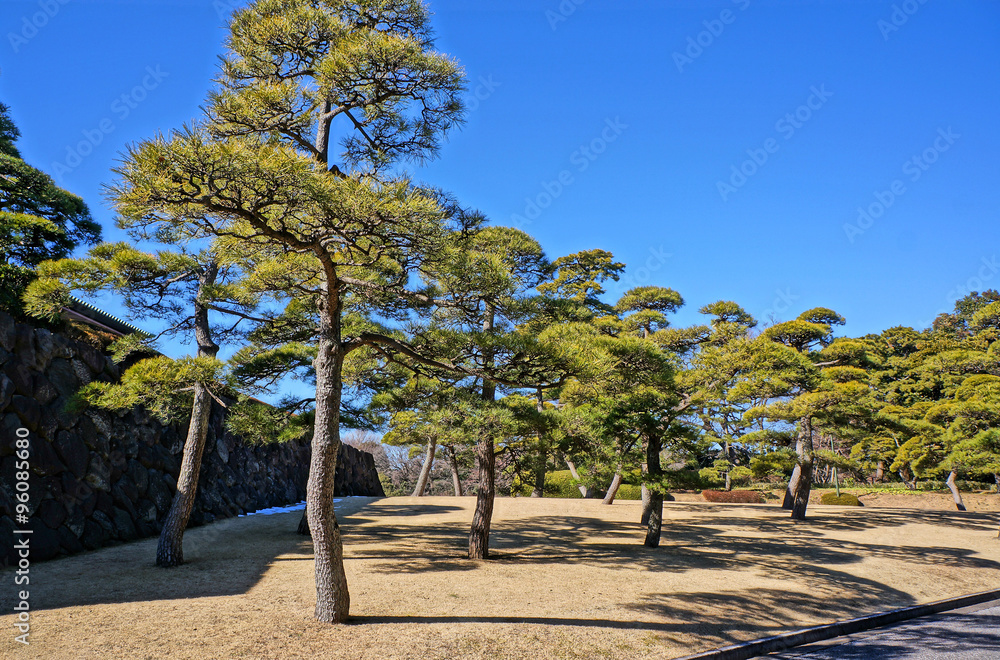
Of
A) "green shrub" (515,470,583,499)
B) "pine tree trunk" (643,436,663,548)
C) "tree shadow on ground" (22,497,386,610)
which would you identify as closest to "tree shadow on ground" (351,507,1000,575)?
"pine tree trunk" (643,436,663,548)

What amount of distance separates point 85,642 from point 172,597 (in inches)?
60.7

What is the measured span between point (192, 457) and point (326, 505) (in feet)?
13.9

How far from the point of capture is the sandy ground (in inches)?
203

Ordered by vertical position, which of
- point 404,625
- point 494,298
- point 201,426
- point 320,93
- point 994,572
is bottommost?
point 994,572

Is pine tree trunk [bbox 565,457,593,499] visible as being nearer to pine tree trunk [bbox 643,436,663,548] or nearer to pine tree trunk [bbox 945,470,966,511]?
pine tree trunk [bbox 643,436,663,548]

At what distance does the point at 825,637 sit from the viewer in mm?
6688

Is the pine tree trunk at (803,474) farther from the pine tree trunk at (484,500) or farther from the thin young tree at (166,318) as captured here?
the thin young tree at (166,318)

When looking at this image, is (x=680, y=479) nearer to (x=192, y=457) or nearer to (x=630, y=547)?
(x=630, y=547)

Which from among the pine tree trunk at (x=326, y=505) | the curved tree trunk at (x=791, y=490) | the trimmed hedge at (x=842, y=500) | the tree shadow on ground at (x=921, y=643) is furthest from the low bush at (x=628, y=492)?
the pine tree trunk at (x=326, y=505)

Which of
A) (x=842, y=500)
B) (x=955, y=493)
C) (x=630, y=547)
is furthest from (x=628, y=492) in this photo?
(x=630, y=547)

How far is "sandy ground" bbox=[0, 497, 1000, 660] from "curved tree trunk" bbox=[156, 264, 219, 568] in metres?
0.45

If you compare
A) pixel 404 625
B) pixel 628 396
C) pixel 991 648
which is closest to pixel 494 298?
pixel 404 625

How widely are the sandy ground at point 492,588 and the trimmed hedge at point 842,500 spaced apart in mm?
6101

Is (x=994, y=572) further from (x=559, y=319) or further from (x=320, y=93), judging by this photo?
(x=320, y=93)
